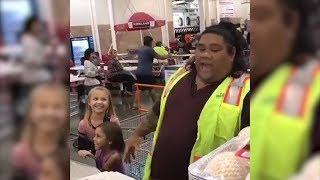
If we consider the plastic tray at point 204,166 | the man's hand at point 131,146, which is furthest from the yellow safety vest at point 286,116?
the man's hand at point 131,146

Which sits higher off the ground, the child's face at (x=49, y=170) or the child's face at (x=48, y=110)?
the child's face at (x=48, y=110)

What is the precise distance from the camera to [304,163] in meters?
0.46

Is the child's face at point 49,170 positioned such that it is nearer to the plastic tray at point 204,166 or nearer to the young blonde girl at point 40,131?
the young blonde girl at point 40,131

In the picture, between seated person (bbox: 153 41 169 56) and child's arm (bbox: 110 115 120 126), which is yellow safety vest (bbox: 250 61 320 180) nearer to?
seated person (bbox: 153 41 169 56)

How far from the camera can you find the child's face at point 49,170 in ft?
1.76

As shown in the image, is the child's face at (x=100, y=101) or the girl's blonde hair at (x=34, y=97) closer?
the girl's blonde hair at (x=34, y=97)

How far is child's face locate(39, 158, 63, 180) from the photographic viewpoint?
0.54 m

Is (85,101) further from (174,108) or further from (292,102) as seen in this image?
(292,102)

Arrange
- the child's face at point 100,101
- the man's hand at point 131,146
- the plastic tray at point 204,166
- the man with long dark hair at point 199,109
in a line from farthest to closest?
1. the man's hand at point 131,146
2. the child's face at point 100,101
3. the man with long dark hair at point 199,109
4. the plastic tray at point 204,166

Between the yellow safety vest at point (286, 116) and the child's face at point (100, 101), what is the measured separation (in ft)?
1.84

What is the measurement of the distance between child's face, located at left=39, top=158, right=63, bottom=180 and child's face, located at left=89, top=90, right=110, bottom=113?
1.41 feet

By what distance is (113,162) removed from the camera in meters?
1.14

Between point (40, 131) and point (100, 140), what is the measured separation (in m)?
0.56

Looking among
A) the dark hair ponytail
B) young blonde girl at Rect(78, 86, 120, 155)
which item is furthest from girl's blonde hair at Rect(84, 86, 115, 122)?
the dark hair ponytail
